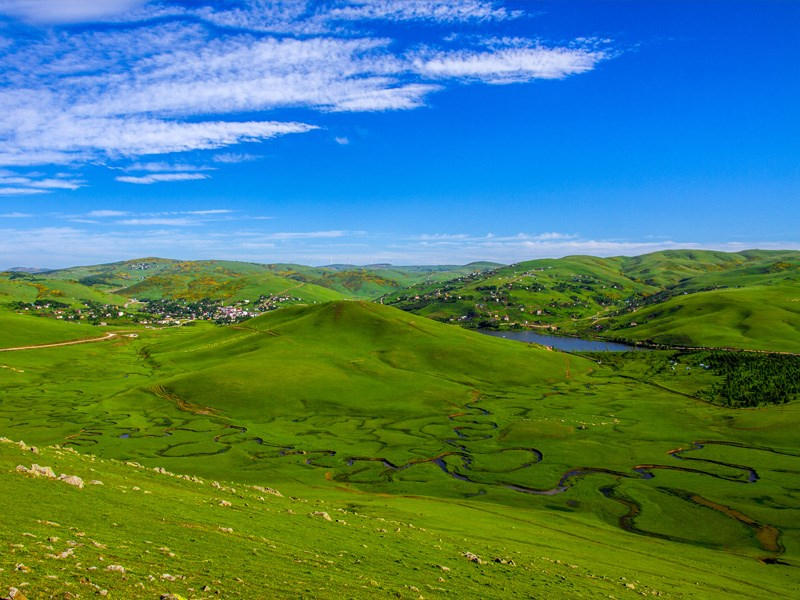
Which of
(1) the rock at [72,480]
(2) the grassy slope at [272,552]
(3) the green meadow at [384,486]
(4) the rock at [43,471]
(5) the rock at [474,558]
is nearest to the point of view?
(2) the grassy slope at [272,552]

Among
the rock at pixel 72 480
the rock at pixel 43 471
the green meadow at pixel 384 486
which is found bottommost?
the green meadow at pixel 384 486

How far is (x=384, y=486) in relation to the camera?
9088 cm

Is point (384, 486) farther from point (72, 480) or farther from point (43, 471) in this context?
point (43, 471)

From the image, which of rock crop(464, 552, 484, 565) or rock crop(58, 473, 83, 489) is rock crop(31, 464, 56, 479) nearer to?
rock crop(58, 473, 83, 489)

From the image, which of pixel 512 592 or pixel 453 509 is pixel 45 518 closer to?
pixel 512 592

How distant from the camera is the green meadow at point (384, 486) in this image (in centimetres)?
2703

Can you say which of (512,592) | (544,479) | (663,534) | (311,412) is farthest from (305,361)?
(512,592)

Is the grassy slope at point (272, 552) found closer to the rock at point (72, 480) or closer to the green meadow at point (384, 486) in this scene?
the green meadow at point (384, 486)

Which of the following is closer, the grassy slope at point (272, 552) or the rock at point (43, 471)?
the grassy slope at point (272, 552)

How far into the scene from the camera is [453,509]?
7044cm

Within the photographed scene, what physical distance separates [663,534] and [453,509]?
34030 mm

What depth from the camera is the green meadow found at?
1064 inches

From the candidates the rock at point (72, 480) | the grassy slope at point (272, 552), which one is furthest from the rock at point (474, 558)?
the rock at point (72, 480)

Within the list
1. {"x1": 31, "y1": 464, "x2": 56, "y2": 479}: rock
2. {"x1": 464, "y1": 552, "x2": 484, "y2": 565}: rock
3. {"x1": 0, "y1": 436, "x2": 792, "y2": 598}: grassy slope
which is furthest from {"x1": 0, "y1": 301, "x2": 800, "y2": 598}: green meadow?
{"x1": 31, "y1": 464, "x2": 56, "y2": 479}: rock
